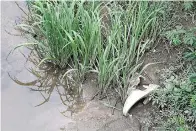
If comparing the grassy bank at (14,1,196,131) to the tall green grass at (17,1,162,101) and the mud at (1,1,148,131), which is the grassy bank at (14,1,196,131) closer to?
the tall green grass at (17,1,162,101)

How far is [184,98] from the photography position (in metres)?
3.42

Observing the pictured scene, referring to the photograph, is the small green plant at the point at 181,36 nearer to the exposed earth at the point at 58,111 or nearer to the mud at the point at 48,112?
the exposed earth at the point at 58,111

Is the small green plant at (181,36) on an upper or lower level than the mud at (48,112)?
upper

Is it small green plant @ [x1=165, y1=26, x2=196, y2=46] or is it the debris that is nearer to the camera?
the debris

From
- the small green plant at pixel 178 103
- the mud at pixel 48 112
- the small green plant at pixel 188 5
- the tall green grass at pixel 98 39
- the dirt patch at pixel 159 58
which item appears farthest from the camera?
the small green plant at pixel 188 5

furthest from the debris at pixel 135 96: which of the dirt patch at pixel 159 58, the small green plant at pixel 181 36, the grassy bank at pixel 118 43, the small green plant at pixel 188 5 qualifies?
the small green plant at pixel 188 5

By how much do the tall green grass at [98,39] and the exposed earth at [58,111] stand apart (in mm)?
150

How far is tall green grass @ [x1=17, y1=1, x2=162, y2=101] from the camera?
3613 millimetres

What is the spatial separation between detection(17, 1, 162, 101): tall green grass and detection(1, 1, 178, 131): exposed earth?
0.15m

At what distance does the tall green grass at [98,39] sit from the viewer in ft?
11.9

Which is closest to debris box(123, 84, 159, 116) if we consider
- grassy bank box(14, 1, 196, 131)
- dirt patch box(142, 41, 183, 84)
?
grassy bank box(14, 1, 196, 131)

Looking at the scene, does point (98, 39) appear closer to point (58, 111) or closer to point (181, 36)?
point (58, 111)

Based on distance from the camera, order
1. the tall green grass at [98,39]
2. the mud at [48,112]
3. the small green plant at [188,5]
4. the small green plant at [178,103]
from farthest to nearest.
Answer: the small green plant at [188,5] < the tall green grass at [98,39] < the mud at [48,112] < the small green plant at [178,103]

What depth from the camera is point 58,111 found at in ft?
11.7
